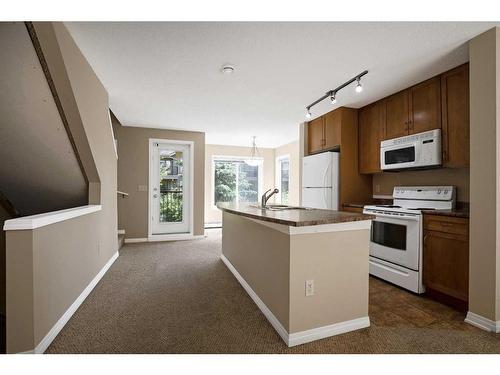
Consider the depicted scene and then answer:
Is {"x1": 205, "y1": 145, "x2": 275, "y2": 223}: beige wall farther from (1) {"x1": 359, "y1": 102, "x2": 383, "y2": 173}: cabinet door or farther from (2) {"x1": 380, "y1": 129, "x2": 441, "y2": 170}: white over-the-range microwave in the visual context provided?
(2) {"x1": 380, "y1": 129, "x2": 441, "y2": 170}: white over-the-range microwave

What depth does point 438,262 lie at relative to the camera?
237 cm

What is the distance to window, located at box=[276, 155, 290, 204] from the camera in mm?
7043

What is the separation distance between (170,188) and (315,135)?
3270 millimetres

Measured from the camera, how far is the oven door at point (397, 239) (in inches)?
99.5

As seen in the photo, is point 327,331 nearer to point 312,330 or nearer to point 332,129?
point 312,330

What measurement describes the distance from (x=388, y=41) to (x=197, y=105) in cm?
255

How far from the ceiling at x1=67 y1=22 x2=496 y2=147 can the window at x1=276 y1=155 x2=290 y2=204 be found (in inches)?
133

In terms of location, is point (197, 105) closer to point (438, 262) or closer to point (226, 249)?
point (226, 249)

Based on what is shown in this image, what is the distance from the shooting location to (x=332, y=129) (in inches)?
154

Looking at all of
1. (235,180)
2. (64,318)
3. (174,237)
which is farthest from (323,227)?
(235,180)

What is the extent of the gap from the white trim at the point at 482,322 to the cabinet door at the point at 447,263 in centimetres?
20

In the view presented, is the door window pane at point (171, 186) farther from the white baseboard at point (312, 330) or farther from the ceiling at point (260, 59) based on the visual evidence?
the white baseboard at point (312, 330)

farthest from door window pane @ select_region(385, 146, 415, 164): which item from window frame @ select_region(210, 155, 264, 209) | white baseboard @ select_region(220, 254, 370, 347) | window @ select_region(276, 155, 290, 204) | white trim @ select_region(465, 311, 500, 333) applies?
window frame @ select_region(210, 155, 264, 209)
